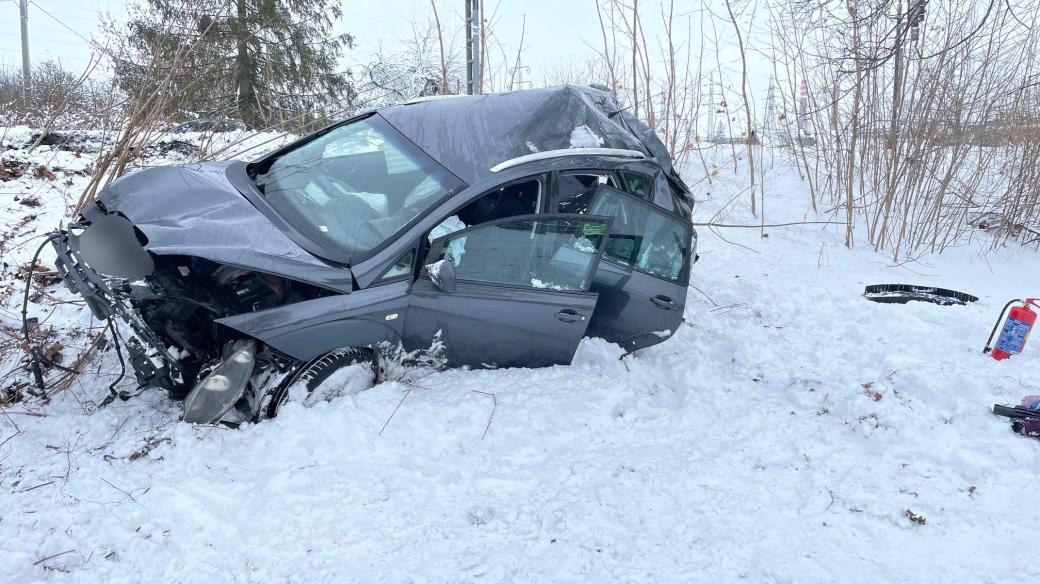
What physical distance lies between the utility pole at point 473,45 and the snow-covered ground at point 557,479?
6520 millimetres

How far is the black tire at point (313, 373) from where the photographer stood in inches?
125

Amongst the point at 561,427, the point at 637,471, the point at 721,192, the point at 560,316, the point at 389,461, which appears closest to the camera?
the point at 389,461

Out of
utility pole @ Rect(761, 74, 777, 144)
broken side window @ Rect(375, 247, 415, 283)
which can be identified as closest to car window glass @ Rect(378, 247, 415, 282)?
broken side window @ Rect(375, 247, 415, 283)

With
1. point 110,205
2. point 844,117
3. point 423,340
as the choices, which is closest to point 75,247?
point 110,205

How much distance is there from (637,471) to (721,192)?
8.71m

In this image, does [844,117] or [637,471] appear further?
[844,117]

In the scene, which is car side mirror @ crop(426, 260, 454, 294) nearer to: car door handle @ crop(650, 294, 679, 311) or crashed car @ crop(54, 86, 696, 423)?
crashed car @ crop(54, 86, 696, 423)

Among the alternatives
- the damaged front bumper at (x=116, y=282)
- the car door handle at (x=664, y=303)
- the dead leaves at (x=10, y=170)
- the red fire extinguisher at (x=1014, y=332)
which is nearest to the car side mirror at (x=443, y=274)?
the damaged front bumper at (x=116, y=282)

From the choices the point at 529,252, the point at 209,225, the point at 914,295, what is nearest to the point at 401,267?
the point at 529,252

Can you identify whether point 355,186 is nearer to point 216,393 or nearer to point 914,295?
point 216,393

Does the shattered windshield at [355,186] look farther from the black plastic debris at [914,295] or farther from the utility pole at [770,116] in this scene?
the utility pole at [770,116]

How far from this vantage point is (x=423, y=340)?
3.50 meters

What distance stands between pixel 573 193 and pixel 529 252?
0.64m

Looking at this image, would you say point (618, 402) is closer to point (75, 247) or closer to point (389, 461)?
point (389, 461)
